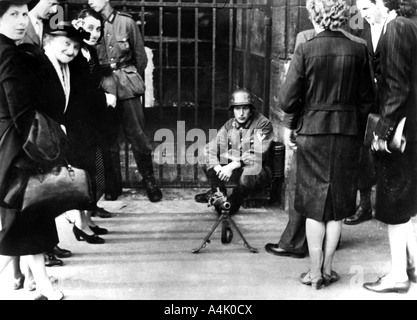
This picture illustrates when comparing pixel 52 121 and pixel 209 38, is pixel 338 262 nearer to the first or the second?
pixel 52 121

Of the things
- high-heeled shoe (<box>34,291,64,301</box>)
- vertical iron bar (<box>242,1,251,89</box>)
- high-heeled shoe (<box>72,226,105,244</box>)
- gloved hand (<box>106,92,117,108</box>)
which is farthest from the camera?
vertical iron bar (<box>242,1,251,89</box>)

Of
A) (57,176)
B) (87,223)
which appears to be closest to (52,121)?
(57,176)

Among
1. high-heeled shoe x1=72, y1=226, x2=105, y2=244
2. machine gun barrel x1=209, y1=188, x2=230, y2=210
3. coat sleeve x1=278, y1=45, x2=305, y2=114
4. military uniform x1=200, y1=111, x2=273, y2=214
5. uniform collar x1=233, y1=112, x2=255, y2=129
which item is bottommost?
high-heeled shoe x1=72, y1=226, x2=105, y2=244

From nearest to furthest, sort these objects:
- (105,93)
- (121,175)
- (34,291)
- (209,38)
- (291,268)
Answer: (34,291) → (291,268) → (105,93) → (121,175) → (209,38)

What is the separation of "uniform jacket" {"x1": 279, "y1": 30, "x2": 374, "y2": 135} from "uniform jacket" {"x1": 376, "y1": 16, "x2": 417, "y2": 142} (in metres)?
0.23

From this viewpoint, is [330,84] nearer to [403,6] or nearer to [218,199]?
[403,6]

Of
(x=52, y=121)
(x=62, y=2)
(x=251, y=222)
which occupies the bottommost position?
(x=251, y=222)

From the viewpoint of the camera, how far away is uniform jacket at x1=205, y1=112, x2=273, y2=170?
603 centimetres

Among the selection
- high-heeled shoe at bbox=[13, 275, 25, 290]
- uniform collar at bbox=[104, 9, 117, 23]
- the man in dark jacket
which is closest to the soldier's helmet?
the man in dark jacket

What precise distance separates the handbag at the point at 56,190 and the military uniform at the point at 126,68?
2455 mm

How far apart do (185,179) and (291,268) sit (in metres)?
2.66

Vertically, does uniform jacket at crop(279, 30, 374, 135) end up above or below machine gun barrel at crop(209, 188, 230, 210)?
above

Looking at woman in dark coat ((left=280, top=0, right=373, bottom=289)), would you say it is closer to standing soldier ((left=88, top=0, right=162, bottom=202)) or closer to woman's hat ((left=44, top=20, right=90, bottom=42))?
woman's hat ((left=44, top=20, right=90, bottom=42))

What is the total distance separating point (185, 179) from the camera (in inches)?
295
